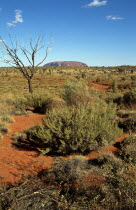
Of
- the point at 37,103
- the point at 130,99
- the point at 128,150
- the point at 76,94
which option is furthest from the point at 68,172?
the point at 130,99

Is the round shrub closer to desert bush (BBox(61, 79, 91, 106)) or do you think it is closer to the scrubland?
the scrubland

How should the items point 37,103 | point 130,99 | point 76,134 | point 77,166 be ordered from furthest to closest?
1. point 130,99
2. point 37,103
3. point 76,134
4. point 77,166

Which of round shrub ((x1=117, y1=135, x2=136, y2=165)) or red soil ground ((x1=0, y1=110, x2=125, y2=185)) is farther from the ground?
round shrub ((x1=117, y1=135, x2=136, y2=165))

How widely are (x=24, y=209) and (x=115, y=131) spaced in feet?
12.8

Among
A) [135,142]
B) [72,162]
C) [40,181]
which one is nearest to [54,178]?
[40,181]

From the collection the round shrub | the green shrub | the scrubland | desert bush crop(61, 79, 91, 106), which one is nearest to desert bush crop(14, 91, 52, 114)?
desert bush crop(61, 79, 91, 106)

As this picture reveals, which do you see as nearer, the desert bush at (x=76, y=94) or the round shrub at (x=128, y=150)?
the round shrub at (x=128, y=150)

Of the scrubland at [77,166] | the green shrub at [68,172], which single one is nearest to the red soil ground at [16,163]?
the scrubland at [77,166]

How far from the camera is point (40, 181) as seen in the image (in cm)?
424

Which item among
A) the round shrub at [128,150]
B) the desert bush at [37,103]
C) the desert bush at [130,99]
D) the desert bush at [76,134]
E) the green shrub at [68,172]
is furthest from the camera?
the desert bush at [130,99]

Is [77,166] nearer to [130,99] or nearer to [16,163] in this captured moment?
[16,163]

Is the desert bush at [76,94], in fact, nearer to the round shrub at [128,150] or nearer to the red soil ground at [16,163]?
the round shrub at [128,150]

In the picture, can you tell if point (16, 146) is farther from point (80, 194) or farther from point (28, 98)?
point (28, 98)

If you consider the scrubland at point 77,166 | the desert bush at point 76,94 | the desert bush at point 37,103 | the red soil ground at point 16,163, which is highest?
the desert bush at point 76,94
